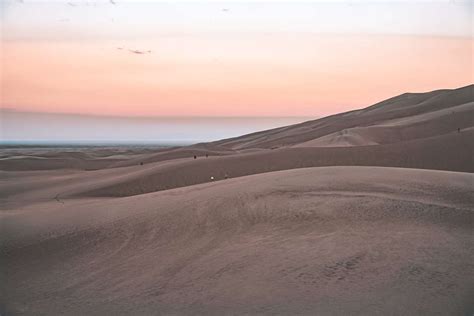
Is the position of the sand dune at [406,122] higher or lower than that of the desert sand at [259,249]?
higher

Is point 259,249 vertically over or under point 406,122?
under

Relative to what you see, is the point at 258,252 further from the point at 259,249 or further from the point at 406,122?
the point at 406,122

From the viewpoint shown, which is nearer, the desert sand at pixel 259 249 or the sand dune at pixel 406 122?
the desert sand at pixel 259 249

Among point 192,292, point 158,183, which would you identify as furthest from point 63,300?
point 158,183

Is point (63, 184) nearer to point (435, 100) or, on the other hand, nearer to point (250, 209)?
point (250, 209)

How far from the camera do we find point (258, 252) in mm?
5410

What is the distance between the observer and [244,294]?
4.30m

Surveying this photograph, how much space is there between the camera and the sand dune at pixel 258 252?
4215 millimetres

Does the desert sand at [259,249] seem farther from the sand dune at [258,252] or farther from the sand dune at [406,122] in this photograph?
the sand dune at [406,122]

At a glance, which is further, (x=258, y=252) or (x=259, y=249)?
(x=259, y=249)

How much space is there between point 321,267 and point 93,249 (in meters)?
3.30

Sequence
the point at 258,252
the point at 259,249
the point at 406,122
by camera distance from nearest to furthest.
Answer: the point at 258,252, the point at 259,249, the point at 406,122

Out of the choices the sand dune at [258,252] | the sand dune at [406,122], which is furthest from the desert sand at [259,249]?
the sand dune at [406,122]

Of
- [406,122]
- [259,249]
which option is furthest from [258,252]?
[406,122]
